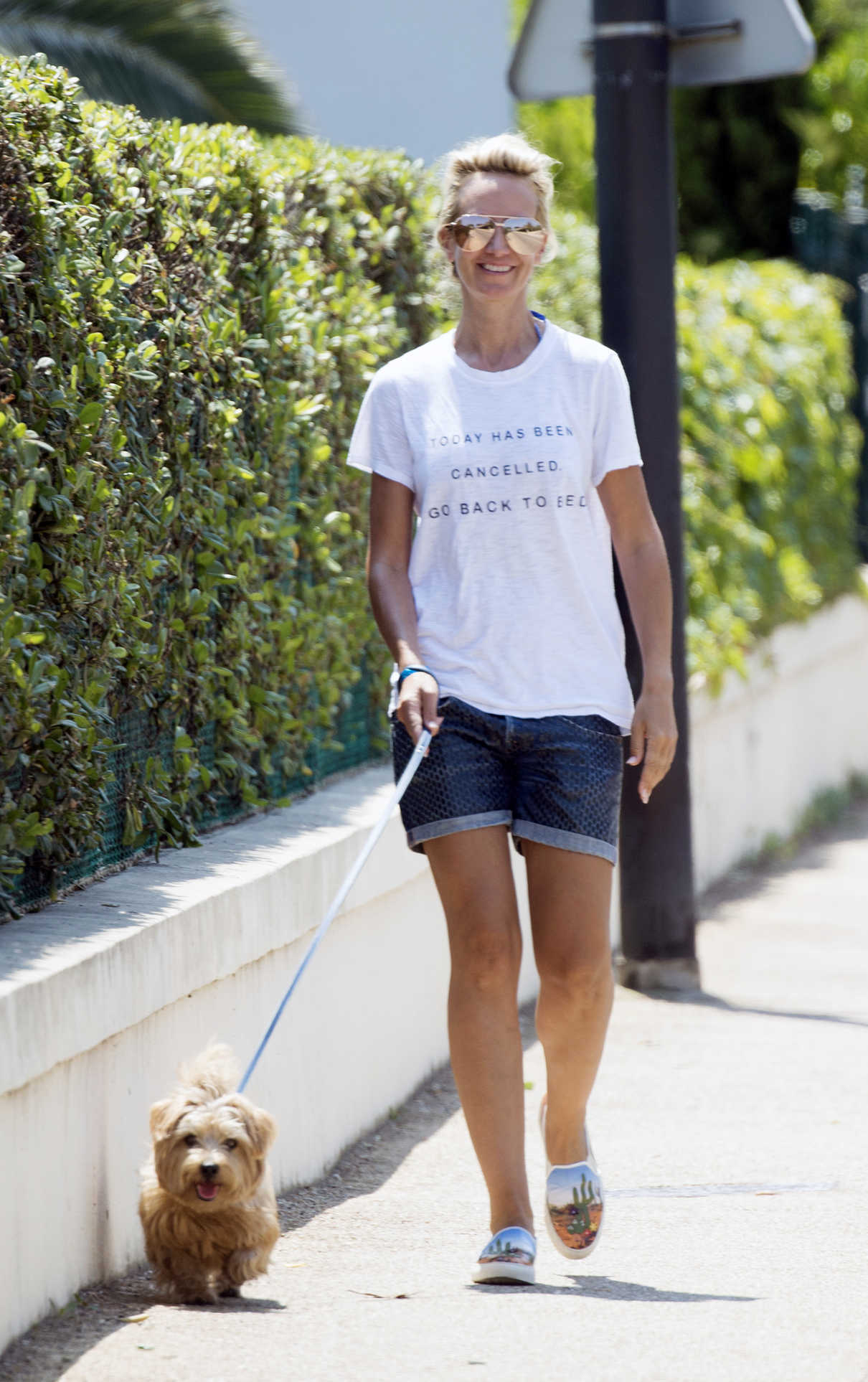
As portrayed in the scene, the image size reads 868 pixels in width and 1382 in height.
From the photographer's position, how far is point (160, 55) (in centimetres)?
1077

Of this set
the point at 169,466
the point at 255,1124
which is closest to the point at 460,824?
the point at 255,1124

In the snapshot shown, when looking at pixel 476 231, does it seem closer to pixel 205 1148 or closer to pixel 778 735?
pixel 205 1148

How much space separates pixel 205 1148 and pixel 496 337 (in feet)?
5.27

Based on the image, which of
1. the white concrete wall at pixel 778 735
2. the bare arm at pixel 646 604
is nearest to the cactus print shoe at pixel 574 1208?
the bare arm at pixel 646 604

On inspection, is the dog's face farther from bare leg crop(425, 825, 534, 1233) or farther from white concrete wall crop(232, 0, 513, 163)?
white concrete wall crop(232, 0, 513, 163)

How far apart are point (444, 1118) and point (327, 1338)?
1941 millimetres

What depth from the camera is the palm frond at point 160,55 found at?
34.0 ft

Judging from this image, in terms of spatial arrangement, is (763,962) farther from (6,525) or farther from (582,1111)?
(6,525)

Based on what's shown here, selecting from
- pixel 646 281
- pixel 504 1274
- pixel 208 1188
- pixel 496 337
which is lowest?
pixel 504 1274

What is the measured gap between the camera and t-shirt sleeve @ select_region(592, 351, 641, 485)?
383cm

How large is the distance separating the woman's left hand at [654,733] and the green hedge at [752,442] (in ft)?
12.8

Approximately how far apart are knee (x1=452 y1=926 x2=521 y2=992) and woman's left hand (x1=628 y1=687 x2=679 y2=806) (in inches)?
15.7

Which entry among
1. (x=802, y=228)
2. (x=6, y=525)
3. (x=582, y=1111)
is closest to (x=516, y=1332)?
(x=582, y=1111)

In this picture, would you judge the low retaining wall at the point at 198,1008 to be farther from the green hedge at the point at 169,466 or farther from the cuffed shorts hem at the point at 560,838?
the cuffed shorts hem at the point at 560,838
